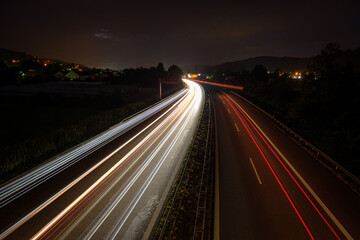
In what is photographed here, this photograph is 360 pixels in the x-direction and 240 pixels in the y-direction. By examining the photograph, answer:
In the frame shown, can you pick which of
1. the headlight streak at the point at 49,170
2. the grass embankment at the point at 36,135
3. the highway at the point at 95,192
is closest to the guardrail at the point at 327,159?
the highway at the point at 95,192

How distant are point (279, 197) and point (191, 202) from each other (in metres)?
4.98

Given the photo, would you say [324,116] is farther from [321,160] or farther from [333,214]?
[333,214]

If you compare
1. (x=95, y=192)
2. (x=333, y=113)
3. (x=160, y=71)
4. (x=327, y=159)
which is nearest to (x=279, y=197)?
(x=327, y=159)

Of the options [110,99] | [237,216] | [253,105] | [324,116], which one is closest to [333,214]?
[237,216]

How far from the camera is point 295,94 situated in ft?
134

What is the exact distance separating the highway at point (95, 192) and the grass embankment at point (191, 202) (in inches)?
25.3

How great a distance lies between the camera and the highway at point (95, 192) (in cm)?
871

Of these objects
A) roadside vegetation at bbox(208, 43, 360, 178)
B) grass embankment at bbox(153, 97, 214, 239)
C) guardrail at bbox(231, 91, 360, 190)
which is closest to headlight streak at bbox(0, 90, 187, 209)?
grass embankment at bbox(153, 97, 214, 239)

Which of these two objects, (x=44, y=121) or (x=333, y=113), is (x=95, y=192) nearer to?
(x=44, y=121)

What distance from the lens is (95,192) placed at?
36.7ft

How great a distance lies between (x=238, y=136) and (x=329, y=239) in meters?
13.5

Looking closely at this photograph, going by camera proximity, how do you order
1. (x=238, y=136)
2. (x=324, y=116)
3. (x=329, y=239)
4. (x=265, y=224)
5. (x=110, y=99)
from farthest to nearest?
1. (x=110, y=99)
2. (x=324, y=116)
3. (x=238, y=136)
4. (x=265, y=224)
5. (x=329, y=239)

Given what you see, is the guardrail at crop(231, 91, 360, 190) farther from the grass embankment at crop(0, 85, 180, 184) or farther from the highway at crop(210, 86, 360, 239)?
the grass embankment at crop(0, 85, 180, 184)

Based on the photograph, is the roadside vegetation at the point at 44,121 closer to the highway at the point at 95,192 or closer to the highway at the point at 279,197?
the highway at the point at 95,192
